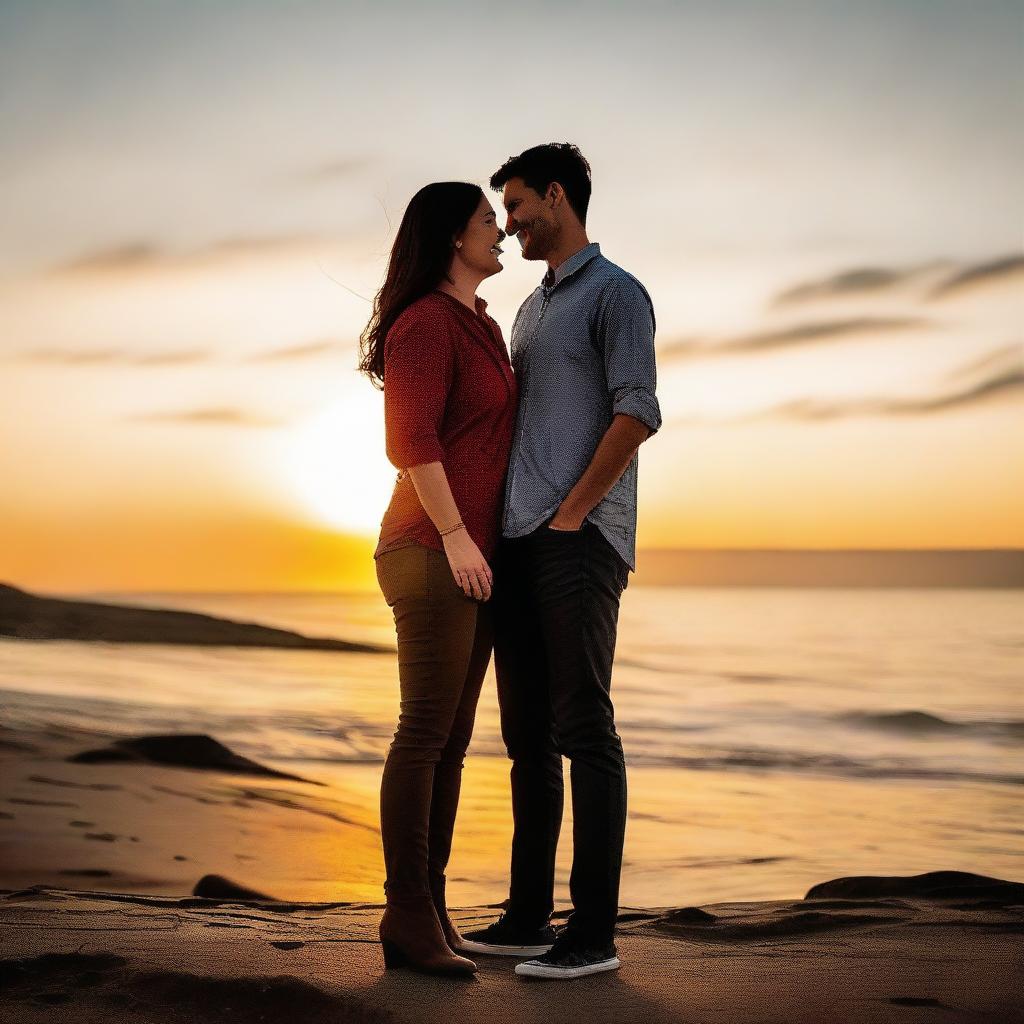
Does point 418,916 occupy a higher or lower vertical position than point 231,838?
higher

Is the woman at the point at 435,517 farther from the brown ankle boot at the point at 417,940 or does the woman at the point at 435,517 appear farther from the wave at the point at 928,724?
the wave at the point at 928,724

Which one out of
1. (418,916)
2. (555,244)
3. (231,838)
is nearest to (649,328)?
(555,244)

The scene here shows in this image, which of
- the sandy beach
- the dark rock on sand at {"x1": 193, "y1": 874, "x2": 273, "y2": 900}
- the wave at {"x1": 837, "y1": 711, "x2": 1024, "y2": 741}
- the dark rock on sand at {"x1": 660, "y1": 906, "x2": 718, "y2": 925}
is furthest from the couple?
the wave at {"x1": 837, "y1": 711, "x2": 1024, "y2": 741}

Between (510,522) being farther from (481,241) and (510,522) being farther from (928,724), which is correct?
(928,724)

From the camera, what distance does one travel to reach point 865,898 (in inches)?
134

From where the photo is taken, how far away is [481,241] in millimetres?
2664

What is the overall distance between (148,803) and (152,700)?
552 centimetres

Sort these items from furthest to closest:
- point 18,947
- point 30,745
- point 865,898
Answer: point 30,745, point 865,898, point 18,947

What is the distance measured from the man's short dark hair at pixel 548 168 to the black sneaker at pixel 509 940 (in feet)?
5.59

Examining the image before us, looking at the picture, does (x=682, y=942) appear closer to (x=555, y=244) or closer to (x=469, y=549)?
(x=469, y=549)

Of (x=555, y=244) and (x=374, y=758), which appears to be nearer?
(x=555, y=244)

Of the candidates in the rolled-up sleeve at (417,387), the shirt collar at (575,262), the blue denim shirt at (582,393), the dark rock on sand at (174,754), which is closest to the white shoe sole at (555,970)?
the blue denim shirt at (582,393)

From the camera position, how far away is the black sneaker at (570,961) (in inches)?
95.3

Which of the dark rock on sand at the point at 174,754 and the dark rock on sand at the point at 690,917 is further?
the dark rock on sand at the point at 174,754
